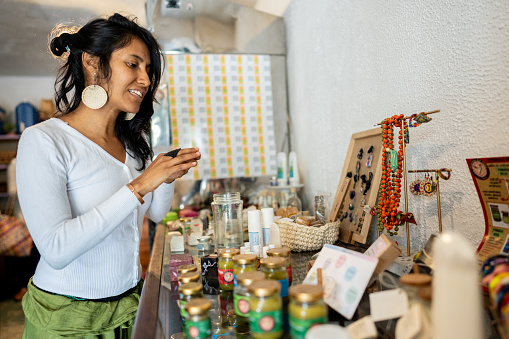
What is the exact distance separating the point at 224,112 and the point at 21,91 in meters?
4.48

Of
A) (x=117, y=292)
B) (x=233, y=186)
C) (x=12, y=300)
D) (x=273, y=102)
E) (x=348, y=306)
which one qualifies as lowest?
(x=12, y=300)

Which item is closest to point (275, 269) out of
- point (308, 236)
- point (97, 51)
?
point (308, 236)

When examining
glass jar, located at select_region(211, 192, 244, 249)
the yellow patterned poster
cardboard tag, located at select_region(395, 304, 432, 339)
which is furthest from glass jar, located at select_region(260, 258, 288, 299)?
the yellow patterned poster

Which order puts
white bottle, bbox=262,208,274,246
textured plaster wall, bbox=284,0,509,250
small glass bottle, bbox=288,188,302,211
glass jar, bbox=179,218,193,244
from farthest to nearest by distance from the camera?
small glass bottle, bbox=288,188,302,211
glass jar, bbox=179,218,193,244
white bottle, bbox=262,208,274,246
textured plaster wall, bbox=284,0,509,250

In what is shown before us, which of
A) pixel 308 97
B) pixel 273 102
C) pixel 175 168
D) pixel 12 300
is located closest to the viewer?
pixel 175 168

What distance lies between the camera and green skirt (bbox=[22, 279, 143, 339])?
1.08m

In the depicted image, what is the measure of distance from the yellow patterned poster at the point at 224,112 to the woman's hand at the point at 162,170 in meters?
1.46

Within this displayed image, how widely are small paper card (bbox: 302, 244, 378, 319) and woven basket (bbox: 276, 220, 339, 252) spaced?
1.89 ft

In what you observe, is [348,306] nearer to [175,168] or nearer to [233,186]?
[175,168]

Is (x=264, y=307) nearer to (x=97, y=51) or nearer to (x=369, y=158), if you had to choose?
(x=369, y=158)

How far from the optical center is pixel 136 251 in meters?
1.29

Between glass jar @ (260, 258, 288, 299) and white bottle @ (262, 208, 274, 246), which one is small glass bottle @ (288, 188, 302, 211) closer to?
white bottle @ (262, 208, 274, 246)

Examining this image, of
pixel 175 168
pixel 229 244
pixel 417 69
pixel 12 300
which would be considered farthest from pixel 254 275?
pixel 12 300

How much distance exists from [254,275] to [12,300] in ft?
14.0
